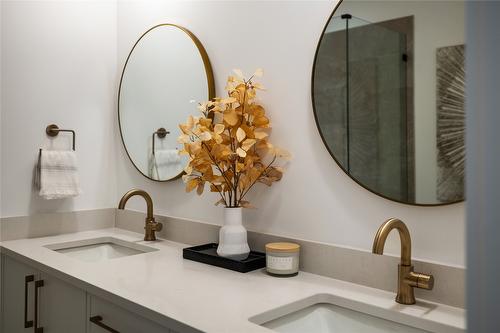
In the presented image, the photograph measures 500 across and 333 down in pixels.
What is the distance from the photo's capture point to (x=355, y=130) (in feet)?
4.55

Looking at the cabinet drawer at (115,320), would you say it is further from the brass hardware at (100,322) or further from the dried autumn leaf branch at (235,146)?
the dried autumn leaf branch at (235,146)

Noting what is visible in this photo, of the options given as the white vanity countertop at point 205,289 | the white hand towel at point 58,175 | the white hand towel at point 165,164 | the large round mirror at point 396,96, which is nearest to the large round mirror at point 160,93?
the white hand towel at point 165,164

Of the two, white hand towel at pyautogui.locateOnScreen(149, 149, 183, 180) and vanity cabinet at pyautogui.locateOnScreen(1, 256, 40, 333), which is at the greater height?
white hand towel at pyautogui.locateOnScreen(149, 149, 183, 180)

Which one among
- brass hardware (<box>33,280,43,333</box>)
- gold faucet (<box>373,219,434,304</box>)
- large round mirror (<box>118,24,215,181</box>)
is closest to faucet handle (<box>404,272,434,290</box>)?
gold faucet (<box>373,219,434,304</box>)

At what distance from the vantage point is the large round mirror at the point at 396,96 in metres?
1.18

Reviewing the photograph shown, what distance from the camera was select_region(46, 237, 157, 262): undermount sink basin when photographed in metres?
1.97

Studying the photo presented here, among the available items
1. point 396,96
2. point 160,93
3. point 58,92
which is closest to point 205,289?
point 396,96

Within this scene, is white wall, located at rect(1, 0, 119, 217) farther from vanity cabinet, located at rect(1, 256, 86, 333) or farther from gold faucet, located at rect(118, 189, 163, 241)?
gold faucet, located at rect(118, 189, 163, 241)

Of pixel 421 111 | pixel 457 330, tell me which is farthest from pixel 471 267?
pixel 421 111

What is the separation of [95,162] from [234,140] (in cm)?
102

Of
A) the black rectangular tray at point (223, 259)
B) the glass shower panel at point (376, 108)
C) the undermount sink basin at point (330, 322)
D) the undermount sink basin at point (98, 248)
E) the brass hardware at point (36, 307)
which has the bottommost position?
the brass hardware at point (36, 307)

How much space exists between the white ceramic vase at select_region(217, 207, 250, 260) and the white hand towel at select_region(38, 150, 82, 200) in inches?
35.6

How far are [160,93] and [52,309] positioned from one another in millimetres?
1004

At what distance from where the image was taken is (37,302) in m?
1.68
